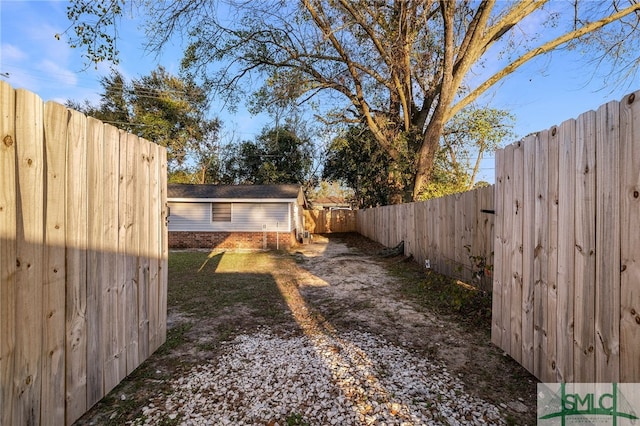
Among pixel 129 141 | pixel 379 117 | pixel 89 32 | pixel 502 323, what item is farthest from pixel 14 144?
pixel 379 117

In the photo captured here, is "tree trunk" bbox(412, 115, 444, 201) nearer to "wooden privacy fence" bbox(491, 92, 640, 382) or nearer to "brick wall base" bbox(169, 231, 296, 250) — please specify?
"brick wall base" bbox(169, 231, 296, 250)

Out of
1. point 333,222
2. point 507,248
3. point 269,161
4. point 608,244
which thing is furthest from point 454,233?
point 269,161

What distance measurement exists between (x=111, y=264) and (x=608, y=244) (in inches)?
131

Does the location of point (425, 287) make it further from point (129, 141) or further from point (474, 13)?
point (474, 13)

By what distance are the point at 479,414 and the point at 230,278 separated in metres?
5.69

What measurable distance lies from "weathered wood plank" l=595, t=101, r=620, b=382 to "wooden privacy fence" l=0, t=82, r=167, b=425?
10.5ft

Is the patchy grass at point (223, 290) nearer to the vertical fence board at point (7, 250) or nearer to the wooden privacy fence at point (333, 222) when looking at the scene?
the vertical fence board at point (7, 250)

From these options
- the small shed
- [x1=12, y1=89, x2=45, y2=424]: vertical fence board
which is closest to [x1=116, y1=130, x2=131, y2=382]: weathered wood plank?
[x1=12, y1=89, x2=45, y2=424]: vertical fence board

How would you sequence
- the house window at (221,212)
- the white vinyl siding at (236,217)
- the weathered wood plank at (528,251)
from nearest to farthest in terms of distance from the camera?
1. the weathered wood plank at (528,251)
2. the white vinyl siding at (236,217)
3. the house window at (221,212)

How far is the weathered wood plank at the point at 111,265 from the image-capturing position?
7.16 feet

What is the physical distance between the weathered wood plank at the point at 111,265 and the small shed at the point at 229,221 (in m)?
11.1

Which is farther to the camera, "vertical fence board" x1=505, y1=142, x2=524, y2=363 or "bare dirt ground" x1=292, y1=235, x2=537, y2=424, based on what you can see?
"vertical fence board" x1=505, y1=142, x2=524, y2=363

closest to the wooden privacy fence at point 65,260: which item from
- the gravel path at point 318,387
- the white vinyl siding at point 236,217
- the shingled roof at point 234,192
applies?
the gravel path at point 318,387

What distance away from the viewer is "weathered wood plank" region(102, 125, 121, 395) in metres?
2.18
